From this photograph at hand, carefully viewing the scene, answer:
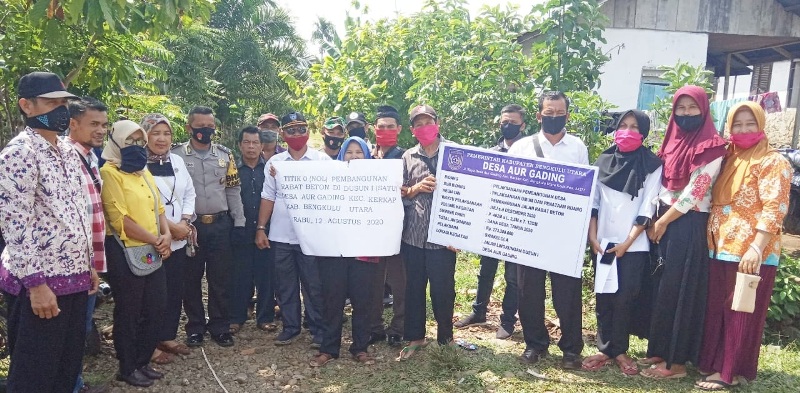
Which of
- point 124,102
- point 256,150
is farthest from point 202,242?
point 124,102

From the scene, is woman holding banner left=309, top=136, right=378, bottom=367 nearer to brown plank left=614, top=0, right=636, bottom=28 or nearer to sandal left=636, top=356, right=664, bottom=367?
A: sandal left=636, top=356, right=664, bottom=367

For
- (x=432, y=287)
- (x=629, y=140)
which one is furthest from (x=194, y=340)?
(x=629, y=140)

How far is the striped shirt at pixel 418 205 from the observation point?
421cm

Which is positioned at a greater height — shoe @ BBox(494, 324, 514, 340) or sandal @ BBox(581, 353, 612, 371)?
sandal @ BBox(581, 353, 612, 371)

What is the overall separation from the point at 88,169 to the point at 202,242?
1.26 meters

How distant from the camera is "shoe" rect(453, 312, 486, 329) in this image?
522 centimetres

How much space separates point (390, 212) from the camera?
4.11m

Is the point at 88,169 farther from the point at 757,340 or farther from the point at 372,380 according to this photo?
the point at 757,340

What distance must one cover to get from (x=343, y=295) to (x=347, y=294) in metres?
0.10

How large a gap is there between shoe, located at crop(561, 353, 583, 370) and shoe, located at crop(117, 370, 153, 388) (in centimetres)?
299

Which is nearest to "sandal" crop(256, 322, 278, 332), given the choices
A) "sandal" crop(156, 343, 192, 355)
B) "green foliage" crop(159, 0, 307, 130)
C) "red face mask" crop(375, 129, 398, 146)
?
"sandal" crop(156, 343, 192, 355)

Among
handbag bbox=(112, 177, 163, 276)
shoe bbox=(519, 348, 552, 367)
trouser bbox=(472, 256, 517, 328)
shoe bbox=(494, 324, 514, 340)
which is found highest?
handbag bbox=(112, 177, 163, 276)

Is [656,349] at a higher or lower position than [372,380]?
higher

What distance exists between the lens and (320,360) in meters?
4.29
